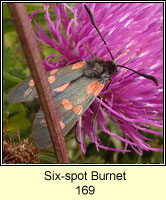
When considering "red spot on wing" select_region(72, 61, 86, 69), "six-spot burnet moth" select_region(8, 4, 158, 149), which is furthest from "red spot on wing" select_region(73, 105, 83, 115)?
"red spot on wing" select_region(72, 61, 86, 69)

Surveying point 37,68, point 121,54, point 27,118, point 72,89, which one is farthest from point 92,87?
point 27,118

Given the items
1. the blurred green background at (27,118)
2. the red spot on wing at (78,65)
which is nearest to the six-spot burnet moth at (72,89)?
the red spot on wing at (78,65)

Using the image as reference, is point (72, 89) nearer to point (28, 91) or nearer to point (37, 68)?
point (28, 91)

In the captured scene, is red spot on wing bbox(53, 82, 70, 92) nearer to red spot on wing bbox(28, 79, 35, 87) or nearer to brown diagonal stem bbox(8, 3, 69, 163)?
red spot on wing bbox(28, 79, 35, 87)

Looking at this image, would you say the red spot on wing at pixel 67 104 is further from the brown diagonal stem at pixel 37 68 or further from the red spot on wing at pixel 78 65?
the brown diagonal stem at pixel 37 68

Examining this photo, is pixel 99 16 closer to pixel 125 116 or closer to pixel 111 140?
pixel 125 116

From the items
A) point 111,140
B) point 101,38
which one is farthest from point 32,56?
point 111,140
